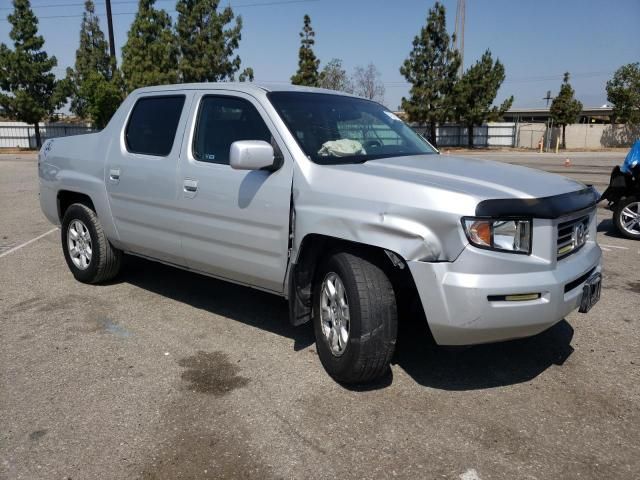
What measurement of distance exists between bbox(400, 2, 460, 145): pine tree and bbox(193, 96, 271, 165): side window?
3719cm

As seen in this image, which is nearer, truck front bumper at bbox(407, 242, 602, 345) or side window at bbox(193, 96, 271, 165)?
truck front bumper at bbox(407, 242, 602, 345)

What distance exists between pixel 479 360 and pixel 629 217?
5.48m

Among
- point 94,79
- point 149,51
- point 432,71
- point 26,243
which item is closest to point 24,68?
point 94,79

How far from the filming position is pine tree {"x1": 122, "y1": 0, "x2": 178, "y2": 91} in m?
33.5

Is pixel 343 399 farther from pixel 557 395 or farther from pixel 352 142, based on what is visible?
pixel 352 142

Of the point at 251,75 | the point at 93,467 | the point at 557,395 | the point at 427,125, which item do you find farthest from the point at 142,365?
the point at 427,125

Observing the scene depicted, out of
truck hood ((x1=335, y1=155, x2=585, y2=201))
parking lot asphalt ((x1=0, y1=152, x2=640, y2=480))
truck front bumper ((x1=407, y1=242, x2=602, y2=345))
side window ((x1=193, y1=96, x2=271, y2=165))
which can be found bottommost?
parking lot asphalt ((x1=0, y1=152, x2=640, y2=480))

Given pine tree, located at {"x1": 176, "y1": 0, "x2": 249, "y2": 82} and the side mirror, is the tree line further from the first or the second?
the side mirror

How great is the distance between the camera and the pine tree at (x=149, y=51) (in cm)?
3350

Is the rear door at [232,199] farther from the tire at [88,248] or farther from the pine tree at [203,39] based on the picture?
the pine tree at [203,39]

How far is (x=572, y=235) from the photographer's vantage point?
355 cm

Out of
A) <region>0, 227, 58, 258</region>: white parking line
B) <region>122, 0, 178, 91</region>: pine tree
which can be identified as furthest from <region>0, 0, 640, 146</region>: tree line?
<region>0, 227, 58, 258</region>: white parking line

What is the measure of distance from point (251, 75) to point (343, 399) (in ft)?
A: 110

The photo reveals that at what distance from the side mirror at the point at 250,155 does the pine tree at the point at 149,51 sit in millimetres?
31752
